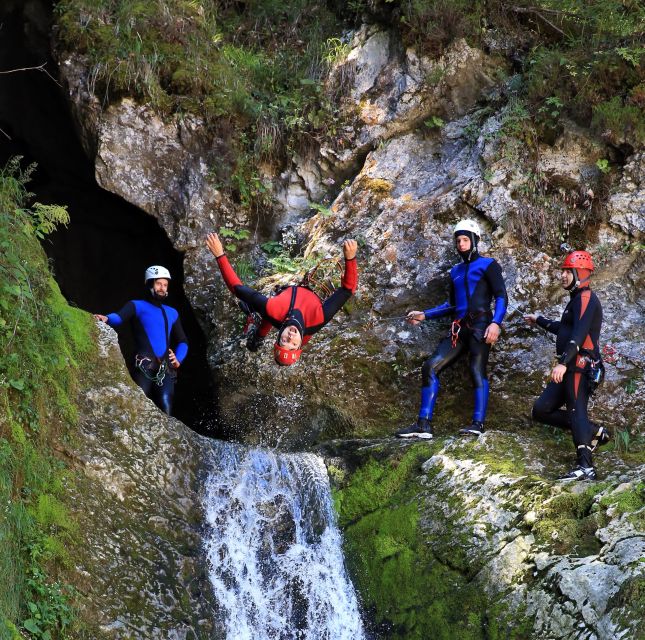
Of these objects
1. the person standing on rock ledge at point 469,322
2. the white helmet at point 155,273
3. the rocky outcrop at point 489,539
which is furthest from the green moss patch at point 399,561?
the white helmet at point 155,273

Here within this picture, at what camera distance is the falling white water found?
277 inches

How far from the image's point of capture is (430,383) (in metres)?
8.32

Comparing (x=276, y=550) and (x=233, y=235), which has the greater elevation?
(x=233, y=235)

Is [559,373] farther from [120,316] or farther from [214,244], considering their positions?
[120,316]

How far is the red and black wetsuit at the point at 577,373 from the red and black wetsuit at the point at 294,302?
2206 mm

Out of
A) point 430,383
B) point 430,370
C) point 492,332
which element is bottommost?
point 430,383

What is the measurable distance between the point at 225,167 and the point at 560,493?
710 cm

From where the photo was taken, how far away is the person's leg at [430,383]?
8.16 m

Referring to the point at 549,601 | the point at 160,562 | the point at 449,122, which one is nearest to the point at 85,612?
the point at 160,562

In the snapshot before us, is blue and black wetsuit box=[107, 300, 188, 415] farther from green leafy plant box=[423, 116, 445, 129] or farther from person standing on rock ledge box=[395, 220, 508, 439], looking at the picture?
green leafy plant box=[423, 116, 445, 129]

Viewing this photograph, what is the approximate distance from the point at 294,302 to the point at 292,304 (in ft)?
0.10

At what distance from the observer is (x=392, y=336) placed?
9562mm

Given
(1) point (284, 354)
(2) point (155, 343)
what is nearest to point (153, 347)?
(2) point (155, 343)

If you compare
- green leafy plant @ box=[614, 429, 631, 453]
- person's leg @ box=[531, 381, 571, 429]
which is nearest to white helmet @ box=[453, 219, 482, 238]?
person's leg @ box=[531, 381, 571, 429]
